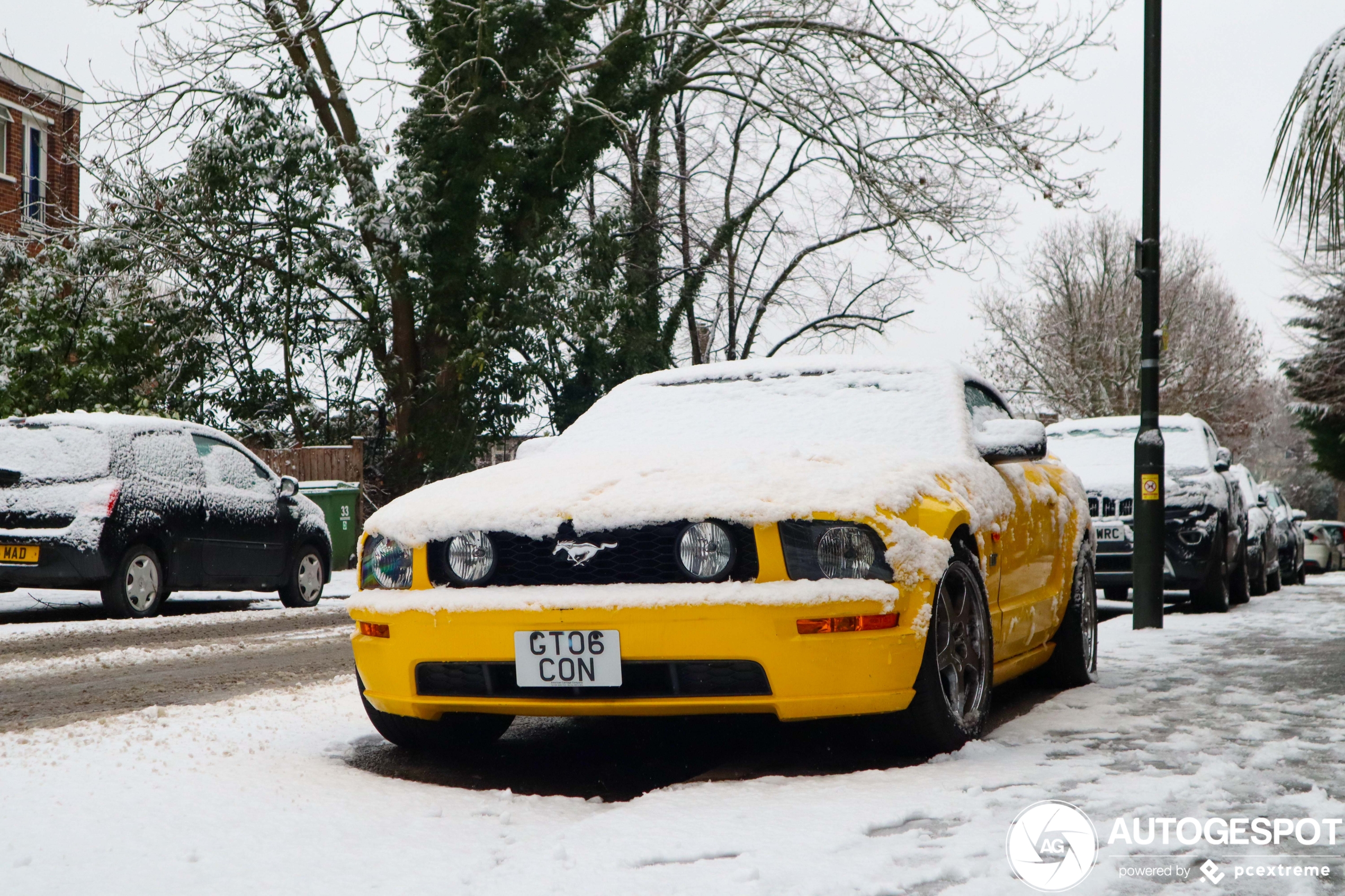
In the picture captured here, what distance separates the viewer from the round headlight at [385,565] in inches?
173

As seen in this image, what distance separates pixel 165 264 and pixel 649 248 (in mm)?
8893

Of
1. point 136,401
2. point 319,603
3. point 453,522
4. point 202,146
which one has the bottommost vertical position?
point 319,603

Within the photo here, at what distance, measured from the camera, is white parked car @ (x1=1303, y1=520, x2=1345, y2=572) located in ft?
115

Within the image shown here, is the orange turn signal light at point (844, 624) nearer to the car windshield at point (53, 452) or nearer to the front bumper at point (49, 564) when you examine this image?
the front bumper at point (49, 564)

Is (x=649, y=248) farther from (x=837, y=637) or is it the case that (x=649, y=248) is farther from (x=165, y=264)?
(x=837, y=637)

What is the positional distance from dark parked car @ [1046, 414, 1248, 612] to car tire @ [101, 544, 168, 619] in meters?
7.37

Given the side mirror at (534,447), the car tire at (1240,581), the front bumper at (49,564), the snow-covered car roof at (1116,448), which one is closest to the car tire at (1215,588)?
the snow-covered car roof at (1116,448)

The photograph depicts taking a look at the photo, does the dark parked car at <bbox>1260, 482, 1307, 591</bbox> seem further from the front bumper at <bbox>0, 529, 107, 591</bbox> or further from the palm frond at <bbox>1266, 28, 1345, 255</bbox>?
the front bumper at <bbox>0, 529, 107, 591</bbox>

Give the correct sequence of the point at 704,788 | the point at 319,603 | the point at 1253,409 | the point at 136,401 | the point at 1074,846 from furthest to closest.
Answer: the point at 1253,409 < the point at 136,401 < the point at 319,603 < the point at 704,788 < the point at 1074,846

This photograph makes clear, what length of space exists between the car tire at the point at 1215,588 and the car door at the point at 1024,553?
17.9ft

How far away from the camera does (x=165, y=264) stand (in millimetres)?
18672

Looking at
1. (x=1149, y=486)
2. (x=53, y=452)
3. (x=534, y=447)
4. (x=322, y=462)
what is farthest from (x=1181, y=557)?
(x=322, y=462)

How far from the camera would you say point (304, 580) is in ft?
41.2

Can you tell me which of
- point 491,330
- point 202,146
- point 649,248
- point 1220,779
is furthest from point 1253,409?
point 1220,779
